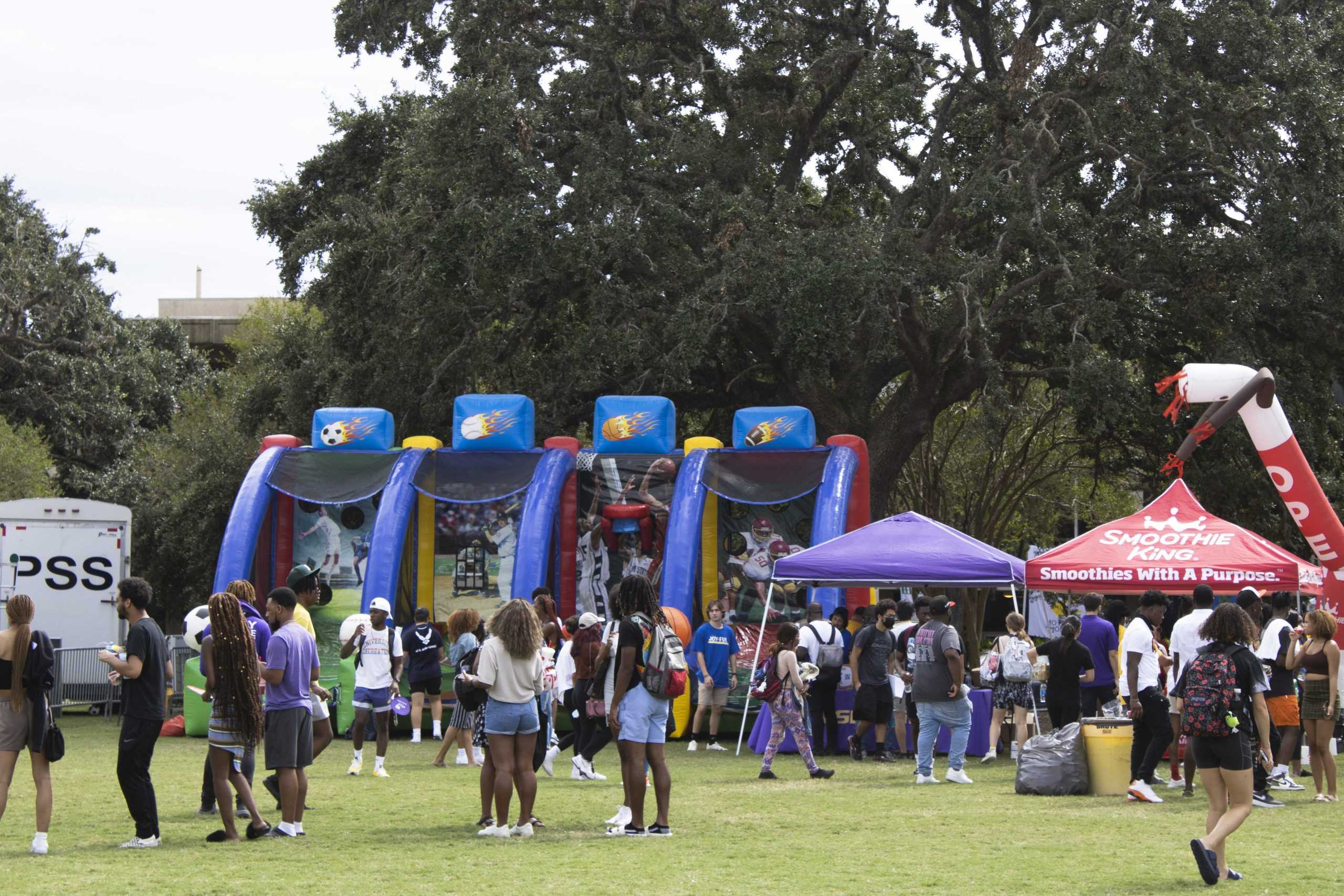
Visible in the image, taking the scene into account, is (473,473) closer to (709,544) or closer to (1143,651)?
(709,544)

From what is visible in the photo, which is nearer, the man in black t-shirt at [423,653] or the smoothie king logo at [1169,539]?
the smoothie king logo at [1169,539]

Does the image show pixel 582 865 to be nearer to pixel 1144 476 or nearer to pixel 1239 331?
pixel 1239 331

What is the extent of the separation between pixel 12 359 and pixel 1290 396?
26464 millimetres

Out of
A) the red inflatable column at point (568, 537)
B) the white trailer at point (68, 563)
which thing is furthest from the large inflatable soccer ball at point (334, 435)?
the white trailer at point (68, 563)

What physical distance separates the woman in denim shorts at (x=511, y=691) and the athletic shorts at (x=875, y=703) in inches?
248

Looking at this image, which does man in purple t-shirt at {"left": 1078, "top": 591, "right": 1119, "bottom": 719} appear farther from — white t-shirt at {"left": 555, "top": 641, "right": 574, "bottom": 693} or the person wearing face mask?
white t-shirt at {"left": 555, "top": 641, "right": 574, "bottom": 693}

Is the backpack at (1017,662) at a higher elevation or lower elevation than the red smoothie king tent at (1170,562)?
lower

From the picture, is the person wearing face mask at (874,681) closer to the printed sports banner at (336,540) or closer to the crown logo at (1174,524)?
the crown logo at (1174,524)

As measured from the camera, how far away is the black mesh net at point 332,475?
19.0m

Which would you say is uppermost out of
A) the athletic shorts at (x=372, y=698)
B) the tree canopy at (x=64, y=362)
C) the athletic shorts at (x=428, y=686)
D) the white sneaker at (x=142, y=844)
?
the tree canopy at (x=64, y=362)

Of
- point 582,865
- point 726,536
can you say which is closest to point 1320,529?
point 726,536

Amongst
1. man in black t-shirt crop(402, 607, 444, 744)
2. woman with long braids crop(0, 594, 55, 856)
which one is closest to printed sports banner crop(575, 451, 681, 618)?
man in black t-shirt crop(402, 607, 444, 744)

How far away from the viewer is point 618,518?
62.7 ft

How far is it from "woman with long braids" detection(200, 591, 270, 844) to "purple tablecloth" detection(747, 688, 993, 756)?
7198 millimetres
